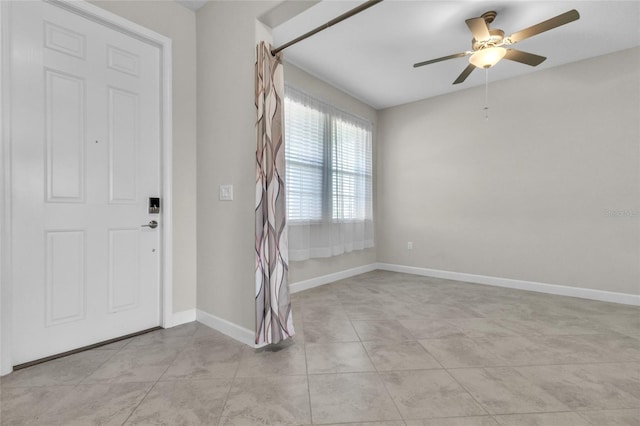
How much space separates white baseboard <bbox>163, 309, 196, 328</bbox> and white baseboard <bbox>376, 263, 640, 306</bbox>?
3132 mm

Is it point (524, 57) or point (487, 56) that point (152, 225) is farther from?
point (524, 57)

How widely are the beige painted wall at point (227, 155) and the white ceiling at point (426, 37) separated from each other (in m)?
0.50

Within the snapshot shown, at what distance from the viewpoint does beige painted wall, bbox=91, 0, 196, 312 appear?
2299mm

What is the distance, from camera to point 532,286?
344 centimetres

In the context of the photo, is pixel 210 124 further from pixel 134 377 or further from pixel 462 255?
pixel 462 255

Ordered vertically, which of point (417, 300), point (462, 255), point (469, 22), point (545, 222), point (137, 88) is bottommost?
point (417, 300)

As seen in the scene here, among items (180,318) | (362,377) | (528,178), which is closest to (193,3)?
(180,318)

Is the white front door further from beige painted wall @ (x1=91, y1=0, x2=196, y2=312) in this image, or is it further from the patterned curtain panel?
the patterned curtain panel

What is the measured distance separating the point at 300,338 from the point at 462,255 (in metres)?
2.85

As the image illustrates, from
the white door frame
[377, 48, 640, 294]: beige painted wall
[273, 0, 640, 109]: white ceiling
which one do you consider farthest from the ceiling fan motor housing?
the white door frame

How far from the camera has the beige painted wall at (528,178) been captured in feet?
9.85

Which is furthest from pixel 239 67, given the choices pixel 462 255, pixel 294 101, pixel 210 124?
pixel 462 255

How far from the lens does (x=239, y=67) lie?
2084 mm

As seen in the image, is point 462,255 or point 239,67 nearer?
point 239,67
